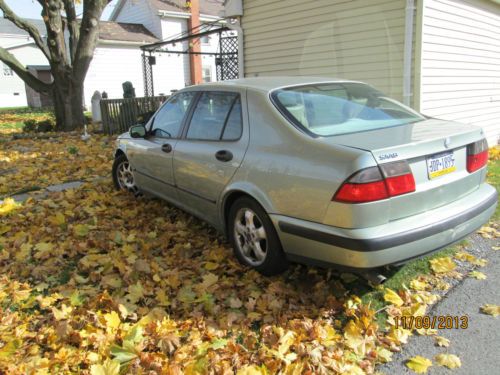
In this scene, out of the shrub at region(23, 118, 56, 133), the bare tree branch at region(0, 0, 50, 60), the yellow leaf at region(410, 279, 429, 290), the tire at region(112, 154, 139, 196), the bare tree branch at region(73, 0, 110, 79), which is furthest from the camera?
the shrub at region(23, 118, 56, 133)

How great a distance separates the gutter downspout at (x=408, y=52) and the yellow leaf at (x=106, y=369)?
635 cm

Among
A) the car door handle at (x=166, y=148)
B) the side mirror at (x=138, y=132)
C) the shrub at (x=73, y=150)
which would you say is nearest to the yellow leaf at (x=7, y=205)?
the side mirror at (x=138, y=132)

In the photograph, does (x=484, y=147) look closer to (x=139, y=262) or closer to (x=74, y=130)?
(x=139, y=262)

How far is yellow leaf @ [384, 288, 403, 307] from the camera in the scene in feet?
10.7

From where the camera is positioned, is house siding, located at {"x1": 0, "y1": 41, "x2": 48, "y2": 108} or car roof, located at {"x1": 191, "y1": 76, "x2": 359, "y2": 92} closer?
car roof, located at {"x1": 191, "y1": 76, "x2": 359, "y2": 92}

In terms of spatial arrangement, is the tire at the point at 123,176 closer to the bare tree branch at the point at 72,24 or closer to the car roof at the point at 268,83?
the car roof at the point at 268,83

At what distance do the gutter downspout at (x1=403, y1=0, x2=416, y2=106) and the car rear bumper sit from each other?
4.41 m

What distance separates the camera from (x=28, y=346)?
2828 millimetres

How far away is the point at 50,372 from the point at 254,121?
2.21m

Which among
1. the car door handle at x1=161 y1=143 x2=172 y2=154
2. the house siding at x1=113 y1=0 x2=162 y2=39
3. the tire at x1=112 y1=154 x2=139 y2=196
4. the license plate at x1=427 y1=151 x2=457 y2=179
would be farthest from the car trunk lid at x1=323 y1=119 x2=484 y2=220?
the house siding at x1=113 y1=0 x2=162 y2=39

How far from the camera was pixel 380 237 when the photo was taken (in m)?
2.77

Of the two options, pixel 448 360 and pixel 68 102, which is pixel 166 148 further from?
pixel 68 102

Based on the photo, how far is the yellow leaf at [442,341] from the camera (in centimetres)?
282
